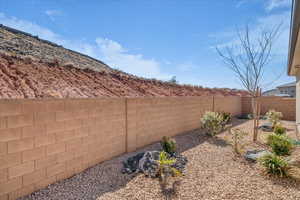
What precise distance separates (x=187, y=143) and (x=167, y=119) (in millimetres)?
1102

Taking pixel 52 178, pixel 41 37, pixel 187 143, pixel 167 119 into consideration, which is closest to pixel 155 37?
pixel 167 119

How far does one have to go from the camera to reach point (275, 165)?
141 inches

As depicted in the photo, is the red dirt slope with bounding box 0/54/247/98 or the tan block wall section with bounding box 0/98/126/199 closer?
the tan block wall section with bounding box 0/98/126/199

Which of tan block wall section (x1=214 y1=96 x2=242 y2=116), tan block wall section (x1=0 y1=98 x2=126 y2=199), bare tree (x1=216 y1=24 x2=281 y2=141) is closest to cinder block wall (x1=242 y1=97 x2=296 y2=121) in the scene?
tan block wall section (x1=214 y1=96 x2=242 y2=116)

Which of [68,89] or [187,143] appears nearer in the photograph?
[187,143]

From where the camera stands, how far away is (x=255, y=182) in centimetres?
→ 336

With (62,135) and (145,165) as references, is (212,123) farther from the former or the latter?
(62,135)

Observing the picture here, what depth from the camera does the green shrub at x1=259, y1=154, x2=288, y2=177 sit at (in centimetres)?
352

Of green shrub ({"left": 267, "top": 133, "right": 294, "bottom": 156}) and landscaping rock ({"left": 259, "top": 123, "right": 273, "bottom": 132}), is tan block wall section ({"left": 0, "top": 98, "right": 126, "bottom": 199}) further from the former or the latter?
landscaping rock ({"left": 259, "top": 123, "right": 273, "bottom": 132})

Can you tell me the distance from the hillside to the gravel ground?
9.56 ft

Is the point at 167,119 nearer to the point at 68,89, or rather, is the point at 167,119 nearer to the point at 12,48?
the point at 68,89

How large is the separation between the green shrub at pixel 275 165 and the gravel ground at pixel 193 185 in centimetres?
16

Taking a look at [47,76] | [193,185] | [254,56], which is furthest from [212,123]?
[47,76]

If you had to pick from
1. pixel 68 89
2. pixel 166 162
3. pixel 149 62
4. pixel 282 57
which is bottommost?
pixel 166 162
